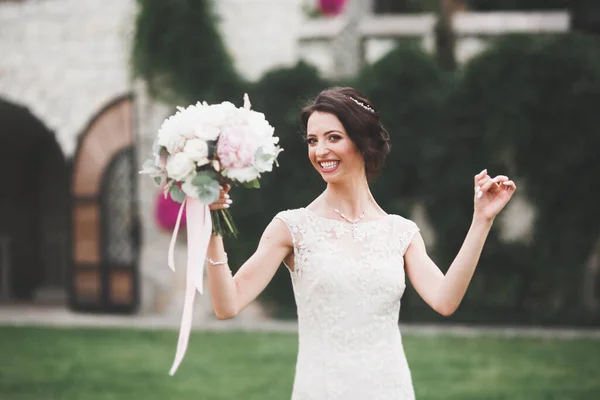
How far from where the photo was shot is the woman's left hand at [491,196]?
2809 mm

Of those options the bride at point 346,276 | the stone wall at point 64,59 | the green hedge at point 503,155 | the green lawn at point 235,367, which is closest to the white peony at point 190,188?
the bride at point 346,276

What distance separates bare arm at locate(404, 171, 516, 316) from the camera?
111 inches

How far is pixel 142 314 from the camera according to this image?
11250 millimetres

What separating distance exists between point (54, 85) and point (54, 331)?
3703 mm

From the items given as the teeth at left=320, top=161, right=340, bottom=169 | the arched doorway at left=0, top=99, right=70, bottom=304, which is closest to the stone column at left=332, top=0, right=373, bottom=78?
the arched doorway at left=0, top=99, right=70, bottom=304

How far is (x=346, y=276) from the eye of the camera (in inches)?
118

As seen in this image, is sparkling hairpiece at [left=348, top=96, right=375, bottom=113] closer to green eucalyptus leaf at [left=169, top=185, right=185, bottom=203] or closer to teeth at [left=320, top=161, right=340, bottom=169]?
teeth at [left=320, top=161, right=340, bottom=169]

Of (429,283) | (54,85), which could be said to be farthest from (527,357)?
(54,85)

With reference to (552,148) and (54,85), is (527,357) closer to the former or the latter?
(552,148)

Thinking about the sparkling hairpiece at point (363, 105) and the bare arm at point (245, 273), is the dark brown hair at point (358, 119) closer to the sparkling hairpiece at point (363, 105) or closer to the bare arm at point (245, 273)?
the sparkling hairpiece at point (363, 105)

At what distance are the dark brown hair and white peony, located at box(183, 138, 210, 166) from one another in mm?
526

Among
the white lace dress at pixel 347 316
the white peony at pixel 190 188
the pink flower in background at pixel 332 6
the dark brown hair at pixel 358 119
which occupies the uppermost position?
the pink flower in background at pixel 332 6

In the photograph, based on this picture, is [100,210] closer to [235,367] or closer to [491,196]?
[235,367]

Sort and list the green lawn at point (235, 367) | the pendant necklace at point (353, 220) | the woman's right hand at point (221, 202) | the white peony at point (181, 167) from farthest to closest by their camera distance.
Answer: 1. the green lawn at point (235, 367)
2. the pendant necklace at point (353, 220)
3. the woman's right hand at point (221, 202)
4. the white peony at point (181, 167)
